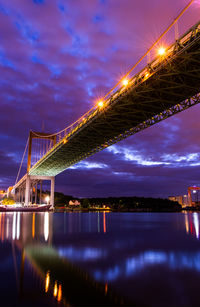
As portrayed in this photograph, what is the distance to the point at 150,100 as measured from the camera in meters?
21.6

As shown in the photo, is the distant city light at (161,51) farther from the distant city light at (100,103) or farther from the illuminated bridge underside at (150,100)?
the distant city light at (100,103)

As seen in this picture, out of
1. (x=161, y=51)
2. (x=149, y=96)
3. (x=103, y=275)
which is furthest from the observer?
(x=149, y=96)

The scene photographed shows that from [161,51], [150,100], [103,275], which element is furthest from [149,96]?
[103,275]

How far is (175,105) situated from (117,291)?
2090cm

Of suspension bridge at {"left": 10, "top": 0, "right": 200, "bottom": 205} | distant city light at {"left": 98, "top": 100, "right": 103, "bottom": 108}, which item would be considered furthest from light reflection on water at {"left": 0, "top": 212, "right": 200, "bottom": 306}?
distant city light at {"left": 98, "top": 100, "right": 103, "bottom": 108}

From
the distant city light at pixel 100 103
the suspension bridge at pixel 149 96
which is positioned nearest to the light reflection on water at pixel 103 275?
the suspension bridge at pixel 149 96

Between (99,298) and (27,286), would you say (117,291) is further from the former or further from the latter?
(27,286)

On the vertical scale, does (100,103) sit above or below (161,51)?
above

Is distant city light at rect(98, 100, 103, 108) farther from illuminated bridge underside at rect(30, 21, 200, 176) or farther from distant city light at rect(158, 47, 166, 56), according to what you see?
distant city light at rect(158, 47, 166, 56)

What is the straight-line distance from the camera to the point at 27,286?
4441 millimetres

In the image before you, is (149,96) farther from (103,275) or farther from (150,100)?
(103,275)

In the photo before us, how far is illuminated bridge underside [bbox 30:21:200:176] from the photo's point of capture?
49.5ft

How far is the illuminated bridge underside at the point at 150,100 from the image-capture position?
1509 centimetres

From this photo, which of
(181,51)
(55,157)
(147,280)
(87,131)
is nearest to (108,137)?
(87,131)
